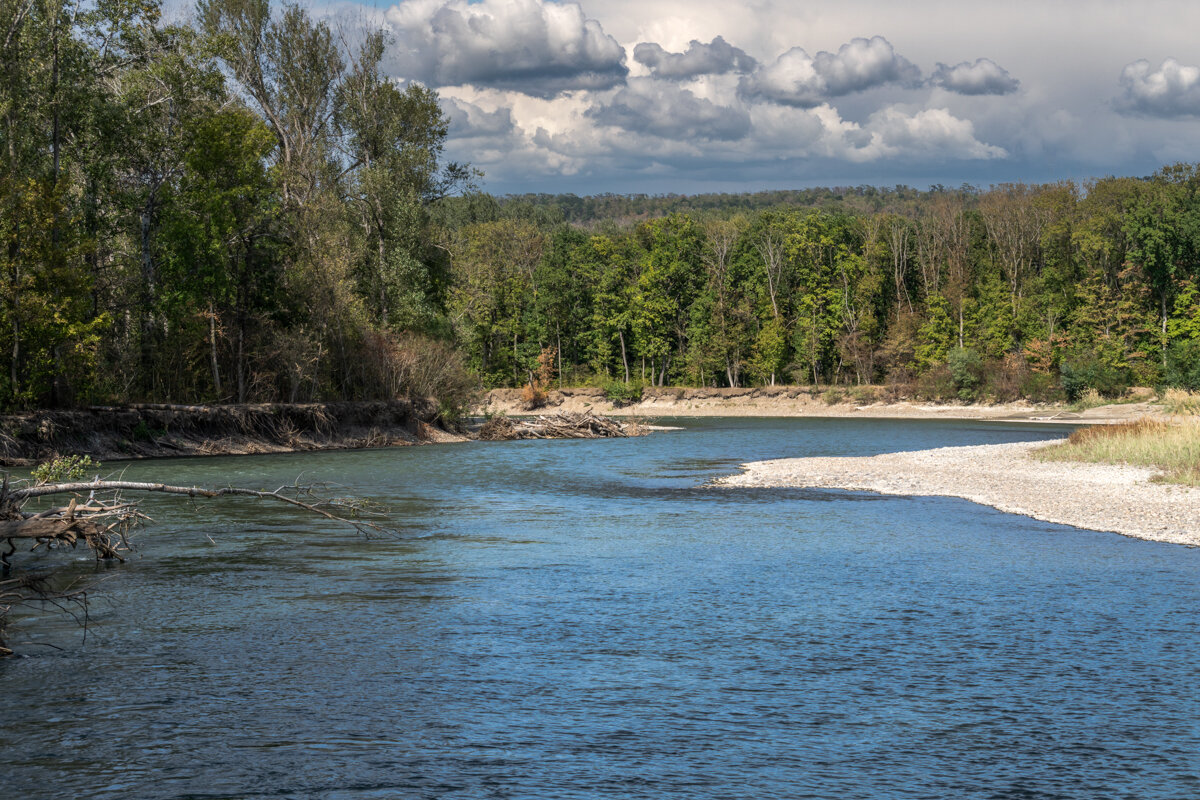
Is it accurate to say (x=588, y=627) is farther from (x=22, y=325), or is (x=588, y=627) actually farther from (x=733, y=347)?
(x=733, y=347)

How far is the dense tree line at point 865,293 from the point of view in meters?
90.2

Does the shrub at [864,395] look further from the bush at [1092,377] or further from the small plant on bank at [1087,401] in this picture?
the small plant on bank at [1087,401]

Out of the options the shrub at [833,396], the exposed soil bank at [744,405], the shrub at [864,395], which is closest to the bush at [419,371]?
the exposed soil bank at [744,405]

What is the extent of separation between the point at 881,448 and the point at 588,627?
41.9 meters

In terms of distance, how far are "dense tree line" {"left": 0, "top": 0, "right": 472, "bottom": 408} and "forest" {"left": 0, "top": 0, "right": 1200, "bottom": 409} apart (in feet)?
0.45

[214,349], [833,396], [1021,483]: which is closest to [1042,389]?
[833,396]

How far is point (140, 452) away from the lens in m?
43.3

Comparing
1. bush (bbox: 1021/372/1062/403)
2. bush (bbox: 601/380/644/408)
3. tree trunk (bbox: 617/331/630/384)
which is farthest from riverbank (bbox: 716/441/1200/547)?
tree trunk (bbox: 617/331/630/384)

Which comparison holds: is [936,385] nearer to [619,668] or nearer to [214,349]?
[214,349]

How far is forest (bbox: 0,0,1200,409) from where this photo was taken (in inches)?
1688

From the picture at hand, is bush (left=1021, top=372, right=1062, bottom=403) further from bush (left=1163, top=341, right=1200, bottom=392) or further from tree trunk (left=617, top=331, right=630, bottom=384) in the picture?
tree trunk (left=617, top=331, right=630, bottom=384)

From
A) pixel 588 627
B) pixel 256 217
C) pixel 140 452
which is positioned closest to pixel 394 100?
pixel 256 217

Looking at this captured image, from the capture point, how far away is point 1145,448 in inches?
1375

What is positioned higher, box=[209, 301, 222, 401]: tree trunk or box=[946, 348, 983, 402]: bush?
box=[209, 301, 222, 401]: tree trunk
